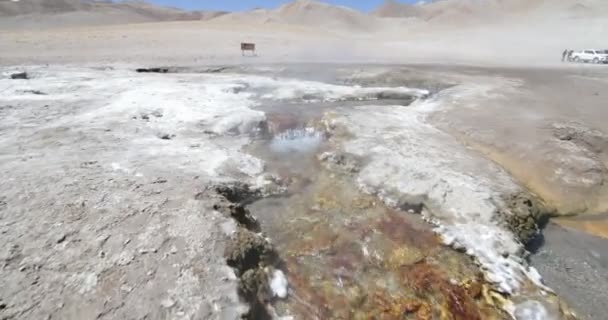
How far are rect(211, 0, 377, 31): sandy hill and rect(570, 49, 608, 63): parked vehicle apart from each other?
54971 mm

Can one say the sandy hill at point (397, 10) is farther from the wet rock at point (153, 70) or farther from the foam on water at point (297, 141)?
the foam on water at point (297, 141)

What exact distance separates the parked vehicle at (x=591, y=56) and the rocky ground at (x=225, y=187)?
67.1 ft

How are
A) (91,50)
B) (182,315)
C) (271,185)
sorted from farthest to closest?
(91,50), (271,185), (182,315)

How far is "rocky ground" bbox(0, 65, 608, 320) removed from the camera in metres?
2.99

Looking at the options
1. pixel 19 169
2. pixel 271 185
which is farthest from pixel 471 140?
pixel 19 169

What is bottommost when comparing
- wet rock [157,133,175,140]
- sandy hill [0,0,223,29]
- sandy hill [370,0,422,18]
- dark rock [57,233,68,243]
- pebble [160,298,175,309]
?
pebble [160,298,175,309]

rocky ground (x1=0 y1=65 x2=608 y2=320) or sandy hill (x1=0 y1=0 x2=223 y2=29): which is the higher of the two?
sandy hill (x1=0 y1=0 x2=223 y2=29)

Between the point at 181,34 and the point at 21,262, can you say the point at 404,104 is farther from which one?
the point at 181,34

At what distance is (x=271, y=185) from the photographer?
17.4ft

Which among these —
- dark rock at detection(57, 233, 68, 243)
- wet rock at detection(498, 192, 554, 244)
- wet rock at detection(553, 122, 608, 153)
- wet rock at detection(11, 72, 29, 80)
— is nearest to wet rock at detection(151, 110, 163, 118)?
dark rock at detection(57, 233, 68, 243)

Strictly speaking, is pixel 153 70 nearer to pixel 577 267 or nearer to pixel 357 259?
pixel 357 259

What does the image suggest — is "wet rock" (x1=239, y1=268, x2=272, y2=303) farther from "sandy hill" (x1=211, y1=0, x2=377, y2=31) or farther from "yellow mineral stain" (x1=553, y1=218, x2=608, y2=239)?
"sandy hill" (x1=211, y1=0, x2=377, y2=31)

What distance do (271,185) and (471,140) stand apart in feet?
14.4

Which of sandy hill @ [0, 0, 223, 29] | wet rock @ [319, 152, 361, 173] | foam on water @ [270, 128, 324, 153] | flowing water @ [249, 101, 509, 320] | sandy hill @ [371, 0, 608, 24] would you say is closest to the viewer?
flowing water @ [249, 101, 509, 320]
